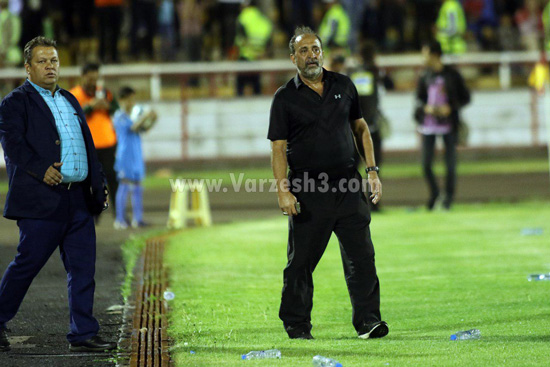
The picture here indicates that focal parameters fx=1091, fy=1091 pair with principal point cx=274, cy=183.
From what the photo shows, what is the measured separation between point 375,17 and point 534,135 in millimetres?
4176

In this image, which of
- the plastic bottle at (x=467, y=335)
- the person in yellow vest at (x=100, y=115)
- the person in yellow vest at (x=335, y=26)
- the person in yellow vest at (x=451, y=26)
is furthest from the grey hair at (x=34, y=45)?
the person in yellow vest at (x=451, y=26)

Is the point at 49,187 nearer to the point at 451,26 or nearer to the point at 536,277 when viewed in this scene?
the point at 536,277

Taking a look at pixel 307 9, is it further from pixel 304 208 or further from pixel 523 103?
pixel 304 208

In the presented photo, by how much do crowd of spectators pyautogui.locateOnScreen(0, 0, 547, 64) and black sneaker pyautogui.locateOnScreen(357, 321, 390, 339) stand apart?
16.2 meters

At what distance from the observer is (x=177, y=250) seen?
469 inches

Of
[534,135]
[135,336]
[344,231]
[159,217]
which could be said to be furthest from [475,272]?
[534,135]

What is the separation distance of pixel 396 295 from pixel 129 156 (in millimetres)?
6477

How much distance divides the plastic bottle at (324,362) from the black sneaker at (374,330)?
0.85 m

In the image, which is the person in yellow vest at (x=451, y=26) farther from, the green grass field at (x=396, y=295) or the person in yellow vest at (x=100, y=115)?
the person in yellow vest at (x=100, y=115)

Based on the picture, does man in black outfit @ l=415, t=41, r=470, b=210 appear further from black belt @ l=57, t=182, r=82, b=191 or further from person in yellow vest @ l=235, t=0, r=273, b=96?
black belt @ l=57, t=182, r=82, b=191

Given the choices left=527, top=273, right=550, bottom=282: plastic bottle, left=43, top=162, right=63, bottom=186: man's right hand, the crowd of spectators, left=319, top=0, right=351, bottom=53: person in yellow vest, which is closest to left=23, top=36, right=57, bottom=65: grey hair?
left=43, top=162, right=63, bottom=186: man's right hand

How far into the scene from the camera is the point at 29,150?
6.89 meters

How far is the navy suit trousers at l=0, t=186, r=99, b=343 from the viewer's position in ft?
22.8

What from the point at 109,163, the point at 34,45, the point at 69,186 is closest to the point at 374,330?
the point at 69,186
